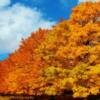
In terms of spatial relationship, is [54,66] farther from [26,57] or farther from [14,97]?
[26,57]

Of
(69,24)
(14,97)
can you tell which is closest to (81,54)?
(69,24)

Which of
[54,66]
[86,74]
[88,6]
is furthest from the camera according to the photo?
[88,6]

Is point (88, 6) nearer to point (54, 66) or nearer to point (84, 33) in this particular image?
point (84, 33)

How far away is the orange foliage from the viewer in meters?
53.4

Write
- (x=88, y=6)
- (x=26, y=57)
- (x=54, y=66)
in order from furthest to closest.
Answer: (x=26, y=57), (x=88, y=6), (x=54, y=66)

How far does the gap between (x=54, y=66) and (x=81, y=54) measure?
391 centimetres

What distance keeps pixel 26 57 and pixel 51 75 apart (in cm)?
1417

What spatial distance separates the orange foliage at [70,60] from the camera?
53406 millimetres

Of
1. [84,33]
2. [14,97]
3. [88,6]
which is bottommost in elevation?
[14,97]

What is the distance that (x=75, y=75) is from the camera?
53.4 m

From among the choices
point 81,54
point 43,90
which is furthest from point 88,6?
point 43,90

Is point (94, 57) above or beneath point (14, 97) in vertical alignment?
above

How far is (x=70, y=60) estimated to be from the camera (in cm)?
5575

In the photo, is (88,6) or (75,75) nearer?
(75,75)
